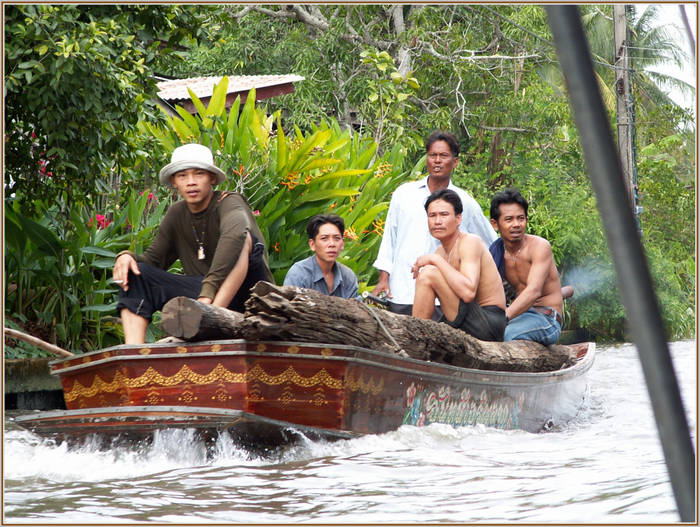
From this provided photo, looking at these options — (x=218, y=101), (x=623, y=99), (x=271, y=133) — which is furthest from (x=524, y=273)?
(x=623, y=99)

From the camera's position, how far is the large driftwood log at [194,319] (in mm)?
3945

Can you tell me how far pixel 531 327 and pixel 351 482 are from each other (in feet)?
8.86

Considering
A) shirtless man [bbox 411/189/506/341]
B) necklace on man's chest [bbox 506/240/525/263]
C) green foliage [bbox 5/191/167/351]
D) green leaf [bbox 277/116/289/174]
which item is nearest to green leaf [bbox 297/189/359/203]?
green leaf [bbox 277/116/289/174]

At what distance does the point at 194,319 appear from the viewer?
396cm

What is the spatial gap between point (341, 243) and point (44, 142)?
2302 mm

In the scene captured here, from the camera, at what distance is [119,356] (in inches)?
165

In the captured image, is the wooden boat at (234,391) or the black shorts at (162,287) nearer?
the wooden boat at (234,391)

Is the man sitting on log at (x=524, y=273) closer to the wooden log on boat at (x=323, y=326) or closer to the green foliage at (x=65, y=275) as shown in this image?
the wooden log on boat at (x=323, y=326)

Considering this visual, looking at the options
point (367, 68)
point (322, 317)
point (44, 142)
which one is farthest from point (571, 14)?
point (367, 68)

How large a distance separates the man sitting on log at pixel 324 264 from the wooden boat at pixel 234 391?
1.16 m

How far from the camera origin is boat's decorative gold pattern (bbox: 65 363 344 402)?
4121 millimetres

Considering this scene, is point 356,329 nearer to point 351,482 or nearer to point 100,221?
point 351,482

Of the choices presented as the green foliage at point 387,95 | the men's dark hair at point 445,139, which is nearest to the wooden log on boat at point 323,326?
the men's dark hair at point 445,139

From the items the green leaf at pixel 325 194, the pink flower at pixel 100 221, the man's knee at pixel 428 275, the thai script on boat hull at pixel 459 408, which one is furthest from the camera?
the green leaf at pixel 325 194
